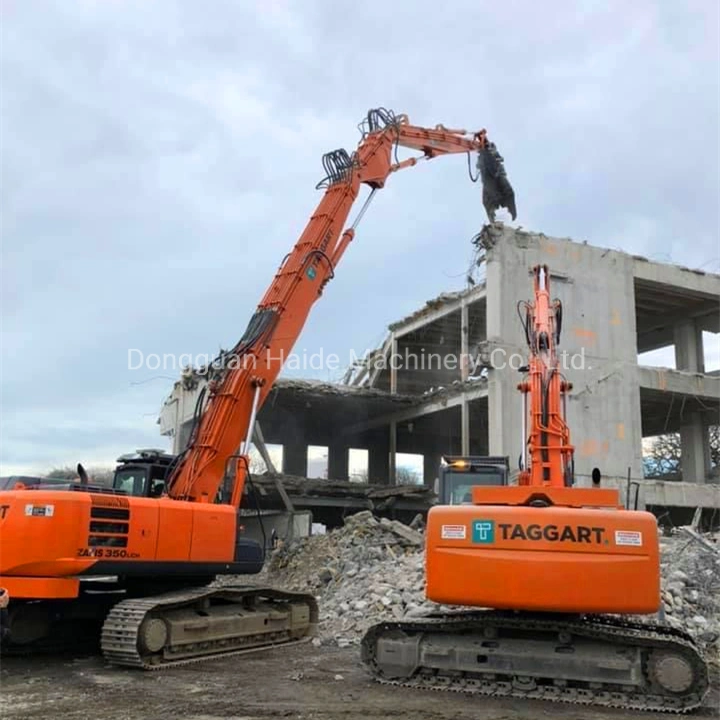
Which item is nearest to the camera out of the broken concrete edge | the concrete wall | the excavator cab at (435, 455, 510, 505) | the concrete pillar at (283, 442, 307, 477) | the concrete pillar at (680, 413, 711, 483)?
the excavator cab at (435, 455, 510, 505)

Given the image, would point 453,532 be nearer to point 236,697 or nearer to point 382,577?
point 236,697

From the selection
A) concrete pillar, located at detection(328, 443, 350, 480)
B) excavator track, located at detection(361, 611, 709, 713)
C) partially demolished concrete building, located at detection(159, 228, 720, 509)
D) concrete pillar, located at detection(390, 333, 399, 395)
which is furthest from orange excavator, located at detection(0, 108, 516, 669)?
concrete pillar, located at detection(328, 443, 350, 480)

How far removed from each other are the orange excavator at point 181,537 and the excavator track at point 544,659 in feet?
8.06

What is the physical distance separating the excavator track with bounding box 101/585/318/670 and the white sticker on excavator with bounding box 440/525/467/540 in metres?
3.45

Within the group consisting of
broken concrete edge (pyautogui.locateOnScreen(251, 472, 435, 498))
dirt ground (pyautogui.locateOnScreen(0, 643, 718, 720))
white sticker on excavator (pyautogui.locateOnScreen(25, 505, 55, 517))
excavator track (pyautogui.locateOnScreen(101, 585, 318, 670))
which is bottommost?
dirt ground (pyautogui.locateOnScreen(0, 643, 718, 720))

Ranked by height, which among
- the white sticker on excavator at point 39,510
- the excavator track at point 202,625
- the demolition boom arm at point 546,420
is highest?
the demolition boom arm at point 546,420

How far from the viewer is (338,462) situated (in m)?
36.0

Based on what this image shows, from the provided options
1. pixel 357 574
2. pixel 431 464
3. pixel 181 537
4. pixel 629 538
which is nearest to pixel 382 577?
pixel 357 574

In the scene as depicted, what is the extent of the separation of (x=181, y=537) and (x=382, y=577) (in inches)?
182

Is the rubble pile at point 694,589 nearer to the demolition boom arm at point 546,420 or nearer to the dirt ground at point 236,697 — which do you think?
the dirt ground at point 236,697

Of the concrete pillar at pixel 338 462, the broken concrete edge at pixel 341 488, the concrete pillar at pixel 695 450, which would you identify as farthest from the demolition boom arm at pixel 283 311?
the concrete pillar at pixel 338 462

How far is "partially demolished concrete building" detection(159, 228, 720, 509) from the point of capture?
2377cm

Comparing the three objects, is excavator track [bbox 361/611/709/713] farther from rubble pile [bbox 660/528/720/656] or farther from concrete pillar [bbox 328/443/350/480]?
concrete pillar [bbox 328/443/350/480]

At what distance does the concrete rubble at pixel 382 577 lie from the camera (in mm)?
10641
